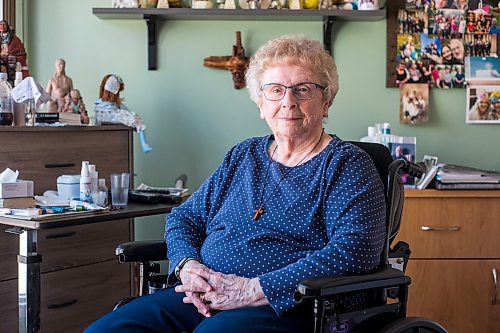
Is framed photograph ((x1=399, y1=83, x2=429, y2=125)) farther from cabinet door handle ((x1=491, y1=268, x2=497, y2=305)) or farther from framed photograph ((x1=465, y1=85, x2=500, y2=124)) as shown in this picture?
cabinet door handle ((x1=491, y1=268, x2=497, y2=305))

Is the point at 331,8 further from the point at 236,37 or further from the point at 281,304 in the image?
the point at 281,304

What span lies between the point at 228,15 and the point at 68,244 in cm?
124

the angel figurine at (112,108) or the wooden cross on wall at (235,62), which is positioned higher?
the wooden cross on wall at (235,62)

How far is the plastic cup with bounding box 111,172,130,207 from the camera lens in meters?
2.51

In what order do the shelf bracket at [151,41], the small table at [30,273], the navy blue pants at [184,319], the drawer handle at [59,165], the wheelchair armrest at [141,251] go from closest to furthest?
the navy blue pants at [184,319], the wheelchair armrest at [141,251], the small table at [30,273], the drawer handle at [59,165], the shelf bracket at [151,41]

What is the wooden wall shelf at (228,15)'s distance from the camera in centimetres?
324

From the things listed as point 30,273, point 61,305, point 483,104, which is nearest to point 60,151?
point 61,305

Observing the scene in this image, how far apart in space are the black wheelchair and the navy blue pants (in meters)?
0.06

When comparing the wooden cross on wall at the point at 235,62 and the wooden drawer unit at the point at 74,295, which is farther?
the wooden cross on wall at the point at 235,62

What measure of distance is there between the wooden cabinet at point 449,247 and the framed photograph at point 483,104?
1.64 ft

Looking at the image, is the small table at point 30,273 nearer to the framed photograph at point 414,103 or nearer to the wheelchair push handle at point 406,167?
the wheelchair push handle at point 406,167

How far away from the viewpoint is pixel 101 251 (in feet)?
9.64

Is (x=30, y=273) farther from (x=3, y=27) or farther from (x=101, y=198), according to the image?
(x=3, y=27)

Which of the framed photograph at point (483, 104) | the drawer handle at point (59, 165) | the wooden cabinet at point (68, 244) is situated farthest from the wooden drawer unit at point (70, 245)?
the framed photograph at point (483, 104)
